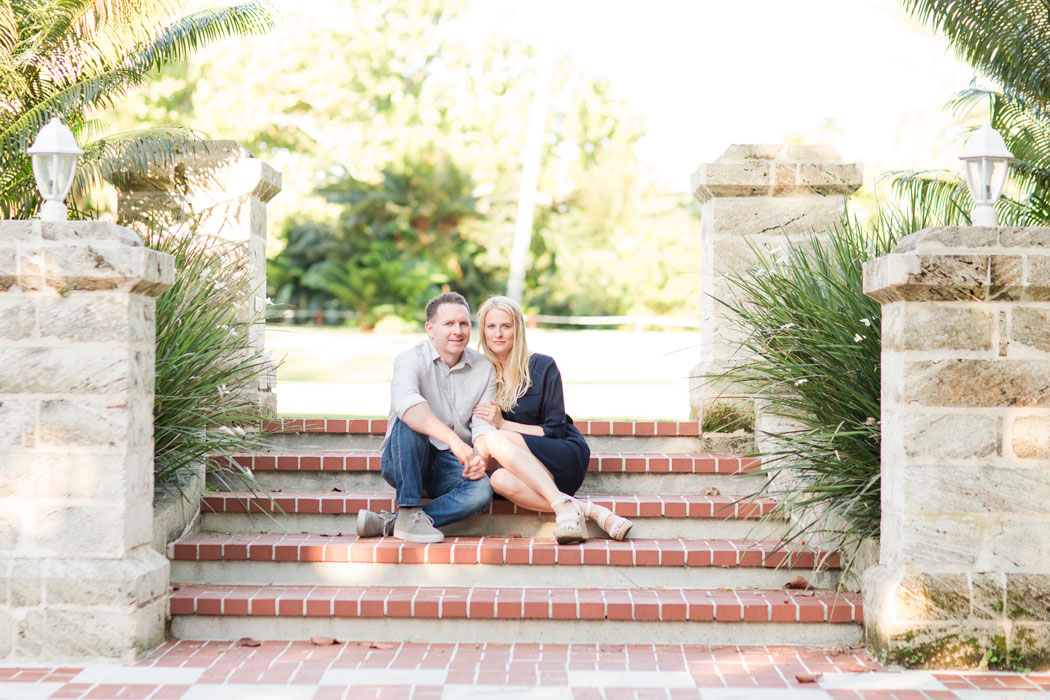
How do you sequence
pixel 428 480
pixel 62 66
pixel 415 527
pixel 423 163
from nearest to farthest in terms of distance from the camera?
pixel 415 527, pixel 428 480, pixel 62 66, pixel 423 163

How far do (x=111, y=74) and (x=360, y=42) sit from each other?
19476mm

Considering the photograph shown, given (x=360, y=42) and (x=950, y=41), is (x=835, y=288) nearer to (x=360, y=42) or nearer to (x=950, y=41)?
(x=950, y=41)

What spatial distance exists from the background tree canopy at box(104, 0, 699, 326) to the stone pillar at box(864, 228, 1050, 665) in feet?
63.0

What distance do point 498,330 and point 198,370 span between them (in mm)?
1478

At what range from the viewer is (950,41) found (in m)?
9.54

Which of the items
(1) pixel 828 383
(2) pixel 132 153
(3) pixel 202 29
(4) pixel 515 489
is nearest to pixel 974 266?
(1) pixel 828 383

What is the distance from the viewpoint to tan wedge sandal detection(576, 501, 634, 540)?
4.81 meters

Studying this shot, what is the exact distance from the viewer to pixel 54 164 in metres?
4.10

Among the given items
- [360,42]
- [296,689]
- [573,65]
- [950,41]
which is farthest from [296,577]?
[573,65]

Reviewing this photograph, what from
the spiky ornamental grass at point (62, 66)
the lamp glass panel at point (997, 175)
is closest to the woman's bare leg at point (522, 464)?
the lamp glass panel at point (997, 175)

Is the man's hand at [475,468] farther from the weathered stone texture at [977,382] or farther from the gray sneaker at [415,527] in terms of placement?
the weathered stone texture at [977,382]

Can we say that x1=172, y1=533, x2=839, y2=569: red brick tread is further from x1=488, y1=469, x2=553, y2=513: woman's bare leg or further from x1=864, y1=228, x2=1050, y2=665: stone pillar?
x1=864, y1=228, x2=1050, y2=665: stone pillar

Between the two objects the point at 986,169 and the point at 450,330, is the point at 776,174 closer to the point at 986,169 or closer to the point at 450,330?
the point at 986,169

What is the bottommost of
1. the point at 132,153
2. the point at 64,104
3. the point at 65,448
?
the point at 65,448
